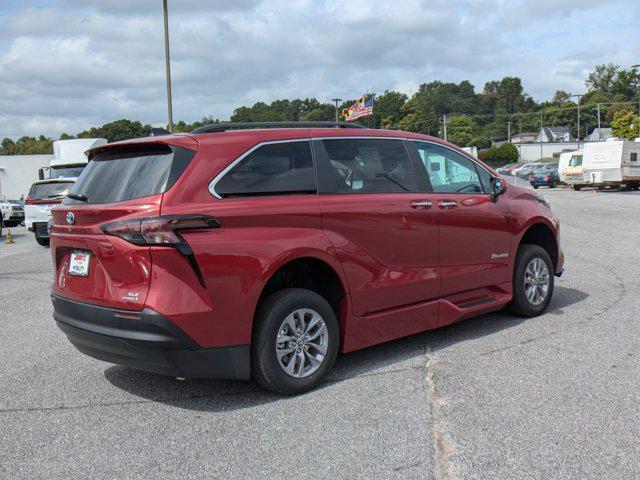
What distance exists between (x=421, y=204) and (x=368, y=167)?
55 cm

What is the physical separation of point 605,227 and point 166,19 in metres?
17.0

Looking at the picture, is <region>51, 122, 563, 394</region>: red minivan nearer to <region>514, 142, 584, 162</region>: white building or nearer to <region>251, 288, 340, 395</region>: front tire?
<region>251, 288, 340, 395</region>: front tire

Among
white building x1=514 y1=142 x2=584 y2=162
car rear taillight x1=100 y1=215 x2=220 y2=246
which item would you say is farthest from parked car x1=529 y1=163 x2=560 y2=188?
white building x1=514 y1=142 x2=584 y2=162

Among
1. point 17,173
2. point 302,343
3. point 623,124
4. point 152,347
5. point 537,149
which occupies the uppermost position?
point 623,124

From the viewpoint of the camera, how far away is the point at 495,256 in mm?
5953

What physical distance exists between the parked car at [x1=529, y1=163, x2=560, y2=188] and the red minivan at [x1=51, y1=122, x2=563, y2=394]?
4198cm

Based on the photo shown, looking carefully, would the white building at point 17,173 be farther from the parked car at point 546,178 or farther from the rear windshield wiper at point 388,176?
the rear windshield wiper at point 388,176

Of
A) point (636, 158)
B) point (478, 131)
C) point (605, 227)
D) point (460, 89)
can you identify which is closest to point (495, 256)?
point (605, 227)

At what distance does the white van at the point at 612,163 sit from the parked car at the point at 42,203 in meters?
27.6

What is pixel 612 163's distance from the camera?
1336 inches

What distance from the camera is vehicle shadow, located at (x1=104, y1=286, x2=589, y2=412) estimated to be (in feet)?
14.6

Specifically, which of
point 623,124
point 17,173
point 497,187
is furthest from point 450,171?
point 623,124

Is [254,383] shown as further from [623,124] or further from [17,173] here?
[623,124]

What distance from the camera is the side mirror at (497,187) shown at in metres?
6.05
